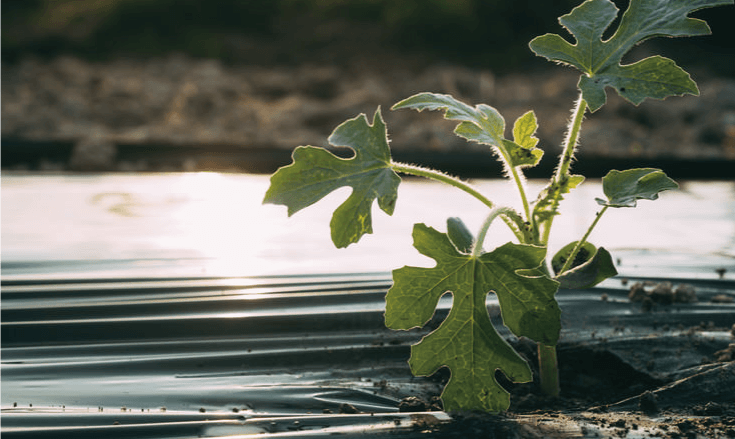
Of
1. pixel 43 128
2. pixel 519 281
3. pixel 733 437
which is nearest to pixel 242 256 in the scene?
pixel 519 281

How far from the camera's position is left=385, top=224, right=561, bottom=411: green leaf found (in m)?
1.56

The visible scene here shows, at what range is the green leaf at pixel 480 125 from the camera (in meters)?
1.63

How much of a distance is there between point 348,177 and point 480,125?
1.07 feet

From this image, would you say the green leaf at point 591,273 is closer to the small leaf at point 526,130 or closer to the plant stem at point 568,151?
the plant stem at point 568,151

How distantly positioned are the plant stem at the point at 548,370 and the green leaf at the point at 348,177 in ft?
1.81

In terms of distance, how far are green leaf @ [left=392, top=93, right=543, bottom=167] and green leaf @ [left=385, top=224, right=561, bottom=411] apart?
27 cm

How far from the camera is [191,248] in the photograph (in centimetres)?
375

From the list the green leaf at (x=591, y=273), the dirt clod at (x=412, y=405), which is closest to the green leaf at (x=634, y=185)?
the green leaf at (x=591, y=273)

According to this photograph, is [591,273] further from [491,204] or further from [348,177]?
[348,177]

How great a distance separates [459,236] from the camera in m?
1.69

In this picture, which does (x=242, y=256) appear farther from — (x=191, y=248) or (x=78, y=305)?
(x=78, y=305)

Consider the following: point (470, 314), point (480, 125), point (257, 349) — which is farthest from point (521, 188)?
point (257, 349)

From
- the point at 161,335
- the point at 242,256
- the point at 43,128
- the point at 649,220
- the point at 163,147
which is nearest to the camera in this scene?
the point at 161,335

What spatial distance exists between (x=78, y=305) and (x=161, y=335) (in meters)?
0.45
